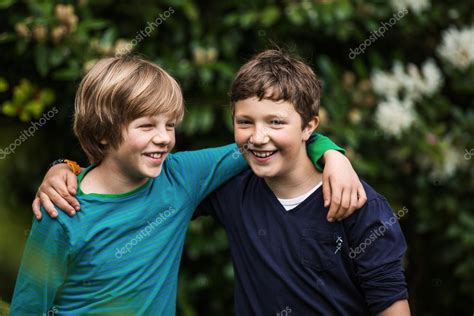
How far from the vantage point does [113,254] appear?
2.23 metres

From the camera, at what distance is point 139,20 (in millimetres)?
3961

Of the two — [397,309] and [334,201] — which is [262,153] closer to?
[334,201]

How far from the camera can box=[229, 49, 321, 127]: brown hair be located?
2.27m

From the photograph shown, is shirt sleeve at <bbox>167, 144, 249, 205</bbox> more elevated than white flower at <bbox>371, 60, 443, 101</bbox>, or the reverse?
white flower at <bbox>371, 60, 443, 101</bbox>

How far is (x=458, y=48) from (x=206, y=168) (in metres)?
2.52

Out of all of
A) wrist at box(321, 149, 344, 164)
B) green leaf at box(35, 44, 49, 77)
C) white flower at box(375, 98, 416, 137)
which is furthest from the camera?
white flower at box(375, 98, 416, 137)

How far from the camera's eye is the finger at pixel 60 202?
7.12 feet

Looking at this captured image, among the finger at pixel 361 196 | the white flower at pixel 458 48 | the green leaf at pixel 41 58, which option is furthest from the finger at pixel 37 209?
the white flower at pixel 458 48

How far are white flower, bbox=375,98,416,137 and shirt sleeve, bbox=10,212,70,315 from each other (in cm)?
240

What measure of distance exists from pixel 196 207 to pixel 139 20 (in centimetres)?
175

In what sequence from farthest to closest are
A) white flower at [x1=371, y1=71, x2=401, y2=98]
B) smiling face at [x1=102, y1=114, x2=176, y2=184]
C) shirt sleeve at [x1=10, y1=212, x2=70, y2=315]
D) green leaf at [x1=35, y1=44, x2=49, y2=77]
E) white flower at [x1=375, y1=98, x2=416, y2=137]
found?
white flower at [x1=371, y1=71, x2=401, y2=98] < white flower at [x1=375, y1=98, x2=416, y2=137] < green leaf at [x1=35, y1=44, x2=49, y2=77] < smiling face at [x1=102, y1=114, x2=176, y2=184] < shirt sleeve at [x1=10, y1=212, x2=70, y2=315]

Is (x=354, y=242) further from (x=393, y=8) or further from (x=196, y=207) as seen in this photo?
(x=393, y=8)

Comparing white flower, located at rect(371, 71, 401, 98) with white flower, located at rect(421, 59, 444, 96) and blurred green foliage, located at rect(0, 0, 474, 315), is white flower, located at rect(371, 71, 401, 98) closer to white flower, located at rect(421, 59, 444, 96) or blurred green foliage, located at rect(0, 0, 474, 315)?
blurred green foliage, located at rect(0, 0, 474, 315)

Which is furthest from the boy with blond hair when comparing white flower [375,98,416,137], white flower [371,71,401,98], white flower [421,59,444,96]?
white flower [421,59,444,96]
